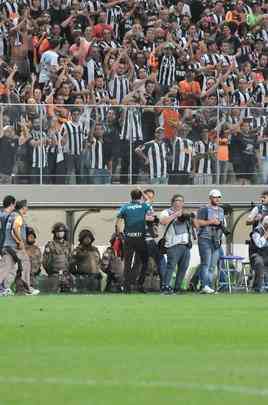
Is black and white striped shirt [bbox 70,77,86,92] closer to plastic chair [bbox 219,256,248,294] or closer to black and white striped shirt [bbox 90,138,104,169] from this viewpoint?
black and white striped shirt [bbox 90,138,104,169]

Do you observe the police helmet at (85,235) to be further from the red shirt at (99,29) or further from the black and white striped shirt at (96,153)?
the red shirt at (99,29)

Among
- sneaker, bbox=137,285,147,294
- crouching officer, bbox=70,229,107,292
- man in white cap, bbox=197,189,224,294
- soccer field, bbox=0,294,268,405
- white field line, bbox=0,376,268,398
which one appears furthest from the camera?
crouching officer, bbox=70,229,107,292

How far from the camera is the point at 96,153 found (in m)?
31.1

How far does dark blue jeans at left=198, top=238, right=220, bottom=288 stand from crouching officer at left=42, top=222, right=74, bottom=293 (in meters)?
2.48

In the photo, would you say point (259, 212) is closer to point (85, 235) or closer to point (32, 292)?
point (85, 235)

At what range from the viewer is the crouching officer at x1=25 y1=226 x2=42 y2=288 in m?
29.0

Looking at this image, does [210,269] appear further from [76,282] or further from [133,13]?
[133,13]

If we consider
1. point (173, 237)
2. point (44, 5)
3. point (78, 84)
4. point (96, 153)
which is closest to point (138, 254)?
point (173, 237)

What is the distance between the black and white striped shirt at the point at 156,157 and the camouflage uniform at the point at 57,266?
327cm

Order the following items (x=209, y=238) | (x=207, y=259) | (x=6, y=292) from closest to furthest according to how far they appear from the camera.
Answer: (x=6, y=292), (x=207, y=259), (x=209, y=238)

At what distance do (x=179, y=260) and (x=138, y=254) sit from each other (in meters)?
0.95

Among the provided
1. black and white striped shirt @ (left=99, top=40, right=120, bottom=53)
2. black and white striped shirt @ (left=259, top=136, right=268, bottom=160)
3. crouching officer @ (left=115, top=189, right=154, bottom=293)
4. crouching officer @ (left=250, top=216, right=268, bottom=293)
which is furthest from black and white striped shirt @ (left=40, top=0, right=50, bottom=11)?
crouching officer @ (left=250, top=216, right=268, bottom=293)

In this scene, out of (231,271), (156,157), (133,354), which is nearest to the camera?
(133,354)

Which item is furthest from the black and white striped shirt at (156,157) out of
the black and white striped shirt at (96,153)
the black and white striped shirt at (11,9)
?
the black and white striped shirt at (11,9)
